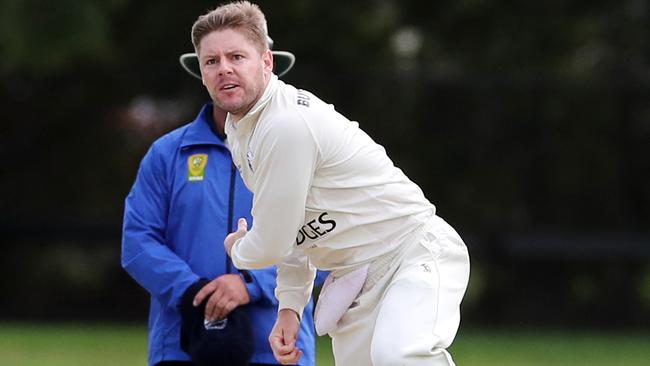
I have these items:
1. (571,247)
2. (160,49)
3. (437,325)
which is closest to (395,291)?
(437,325)

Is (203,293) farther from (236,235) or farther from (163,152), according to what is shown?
(163,152)

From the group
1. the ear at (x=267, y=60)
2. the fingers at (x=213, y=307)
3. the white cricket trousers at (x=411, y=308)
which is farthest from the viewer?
the fingers at (x=213, y=307)

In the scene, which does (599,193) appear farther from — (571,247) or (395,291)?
(395,291)

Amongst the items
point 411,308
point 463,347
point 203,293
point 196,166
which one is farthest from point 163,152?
point 463,347

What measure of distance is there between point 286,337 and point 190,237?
767 mm

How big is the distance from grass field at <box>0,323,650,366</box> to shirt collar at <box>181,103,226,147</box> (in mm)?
5613

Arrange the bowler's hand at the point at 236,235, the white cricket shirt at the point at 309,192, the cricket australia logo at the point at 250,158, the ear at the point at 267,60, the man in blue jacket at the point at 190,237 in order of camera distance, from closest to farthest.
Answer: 1. the white cricket shirt at the point at 309,192
2. the cricket australia logo at the point at 250,158
3. the ear at the point at 267,60
4. the bowler's hand at the point at 236,235
5. the man in blue jacket at the point at 190,237

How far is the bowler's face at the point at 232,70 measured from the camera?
5.26 m

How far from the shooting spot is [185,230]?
6031 millimetres

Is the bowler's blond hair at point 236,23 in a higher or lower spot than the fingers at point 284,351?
higher

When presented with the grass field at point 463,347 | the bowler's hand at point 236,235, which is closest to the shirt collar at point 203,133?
the bowler's hand at point 236,235

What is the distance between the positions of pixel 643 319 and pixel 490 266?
6.12ft

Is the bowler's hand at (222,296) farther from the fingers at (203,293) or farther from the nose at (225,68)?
the nose at (225,68)

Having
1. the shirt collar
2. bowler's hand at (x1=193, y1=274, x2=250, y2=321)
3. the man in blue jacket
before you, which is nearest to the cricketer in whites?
bowler's hand at (x1=193, y1=274, x2=250, y2=321)
